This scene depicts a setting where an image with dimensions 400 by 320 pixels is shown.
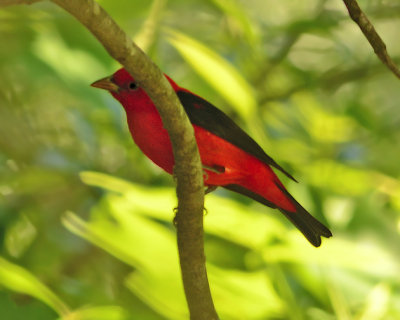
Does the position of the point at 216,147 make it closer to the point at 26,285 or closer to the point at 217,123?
the point at 217,123

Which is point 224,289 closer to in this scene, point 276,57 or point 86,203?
point 86,203

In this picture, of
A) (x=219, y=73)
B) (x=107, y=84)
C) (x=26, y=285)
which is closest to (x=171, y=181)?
(x=219, y=73)

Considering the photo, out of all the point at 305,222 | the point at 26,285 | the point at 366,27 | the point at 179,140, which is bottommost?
the point at 26,285

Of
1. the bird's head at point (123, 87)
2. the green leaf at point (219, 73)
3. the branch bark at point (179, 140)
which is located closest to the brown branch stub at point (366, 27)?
the branch bark at point (179, 140)

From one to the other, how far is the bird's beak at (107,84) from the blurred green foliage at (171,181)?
339mm

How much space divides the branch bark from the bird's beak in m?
0.62

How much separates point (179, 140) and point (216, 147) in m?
0.68

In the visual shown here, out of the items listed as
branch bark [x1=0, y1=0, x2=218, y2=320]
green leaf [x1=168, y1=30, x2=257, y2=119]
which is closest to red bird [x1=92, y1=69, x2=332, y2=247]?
branch bark [x1=0, y1=0, x2=218, y2=320]

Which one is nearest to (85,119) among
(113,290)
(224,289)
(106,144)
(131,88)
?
(106,144)

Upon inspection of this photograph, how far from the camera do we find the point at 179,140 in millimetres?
1629

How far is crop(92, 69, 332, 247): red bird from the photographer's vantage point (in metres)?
2.06

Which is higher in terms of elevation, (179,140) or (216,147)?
(216,147)

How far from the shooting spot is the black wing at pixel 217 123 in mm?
2238

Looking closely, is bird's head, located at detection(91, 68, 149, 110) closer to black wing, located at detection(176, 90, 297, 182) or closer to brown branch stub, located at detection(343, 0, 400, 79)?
black wing, located at detection(176, 90, 297, 182)
